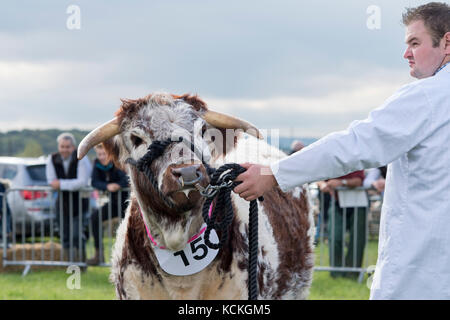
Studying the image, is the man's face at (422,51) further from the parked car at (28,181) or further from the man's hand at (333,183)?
the parked car at (28,181)

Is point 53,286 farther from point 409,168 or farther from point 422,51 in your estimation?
point 422,51

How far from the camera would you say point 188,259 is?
4152 mm

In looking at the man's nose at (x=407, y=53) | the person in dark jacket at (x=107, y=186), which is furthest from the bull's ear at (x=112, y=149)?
the person in dark jacket at (x=107, y=186)

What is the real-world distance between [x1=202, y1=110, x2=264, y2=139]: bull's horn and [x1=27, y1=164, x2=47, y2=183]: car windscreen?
361 inches

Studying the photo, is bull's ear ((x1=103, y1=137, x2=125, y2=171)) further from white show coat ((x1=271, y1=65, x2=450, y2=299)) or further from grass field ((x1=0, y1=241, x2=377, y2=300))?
grass field ((x1=0, y1=241, x2=377, y2=300))

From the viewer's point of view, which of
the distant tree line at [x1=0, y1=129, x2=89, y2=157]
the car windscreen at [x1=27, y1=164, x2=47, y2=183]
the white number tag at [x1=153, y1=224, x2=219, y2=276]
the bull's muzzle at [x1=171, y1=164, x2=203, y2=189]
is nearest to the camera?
the bull's muzzle at [x1=171, y1=164, x2=203, y2=189]

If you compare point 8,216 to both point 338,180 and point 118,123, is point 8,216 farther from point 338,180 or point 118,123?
point 118,123

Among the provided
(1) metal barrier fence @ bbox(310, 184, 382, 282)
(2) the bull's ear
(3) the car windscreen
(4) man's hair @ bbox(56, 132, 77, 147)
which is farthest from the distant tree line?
(2) the bull's ear

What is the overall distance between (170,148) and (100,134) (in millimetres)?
787

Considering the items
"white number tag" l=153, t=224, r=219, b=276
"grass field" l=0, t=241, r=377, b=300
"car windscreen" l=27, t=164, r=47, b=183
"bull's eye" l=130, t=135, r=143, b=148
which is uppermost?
"bull's eye" l=130, t=135, r=143, b=148

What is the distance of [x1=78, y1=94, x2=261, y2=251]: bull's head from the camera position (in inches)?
145

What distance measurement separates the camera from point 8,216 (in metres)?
10.3

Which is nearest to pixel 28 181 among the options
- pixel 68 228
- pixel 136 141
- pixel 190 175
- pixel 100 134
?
pixel 68 228
